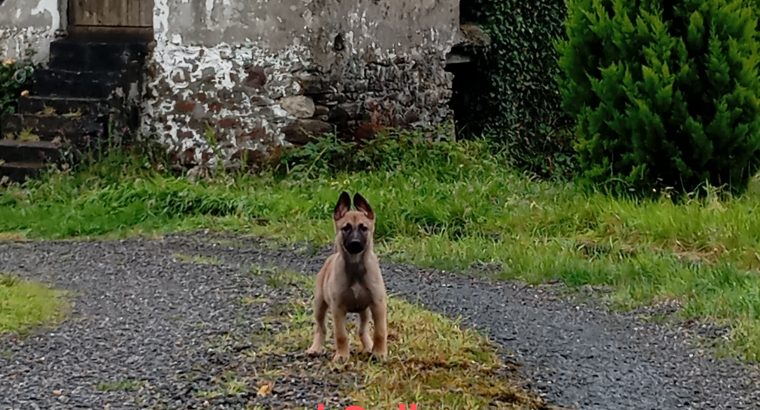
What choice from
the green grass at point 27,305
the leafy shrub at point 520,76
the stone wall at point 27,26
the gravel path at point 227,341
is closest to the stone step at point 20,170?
the stone wall at point 27,26

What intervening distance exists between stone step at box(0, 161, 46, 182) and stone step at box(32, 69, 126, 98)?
3.16 feet

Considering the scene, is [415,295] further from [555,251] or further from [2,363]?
[2,363]

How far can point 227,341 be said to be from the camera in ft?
21.4

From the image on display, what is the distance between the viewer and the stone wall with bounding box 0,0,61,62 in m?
13.8

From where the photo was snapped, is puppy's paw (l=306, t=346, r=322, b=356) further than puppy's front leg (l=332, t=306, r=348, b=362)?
Yes

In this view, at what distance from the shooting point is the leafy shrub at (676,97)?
1083 centimetres

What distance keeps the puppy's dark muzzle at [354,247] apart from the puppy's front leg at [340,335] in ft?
0.93

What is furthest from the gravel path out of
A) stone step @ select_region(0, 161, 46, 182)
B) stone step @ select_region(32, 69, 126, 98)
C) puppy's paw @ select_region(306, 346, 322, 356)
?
stone step @ select_region(32, 69, 126, 98)

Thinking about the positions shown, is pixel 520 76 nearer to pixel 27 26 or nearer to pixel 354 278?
pixel 27 26

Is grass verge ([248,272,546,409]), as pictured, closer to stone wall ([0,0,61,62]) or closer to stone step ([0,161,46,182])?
stone step ([0,161,46,182])

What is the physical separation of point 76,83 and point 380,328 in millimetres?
8199

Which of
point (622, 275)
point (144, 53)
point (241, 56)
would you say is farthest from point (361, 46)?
point (622, 275)

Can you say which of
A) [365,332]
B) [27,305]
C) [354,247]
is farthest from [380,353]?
[27,305]

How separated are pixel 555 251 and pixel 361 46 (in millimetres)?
4773
